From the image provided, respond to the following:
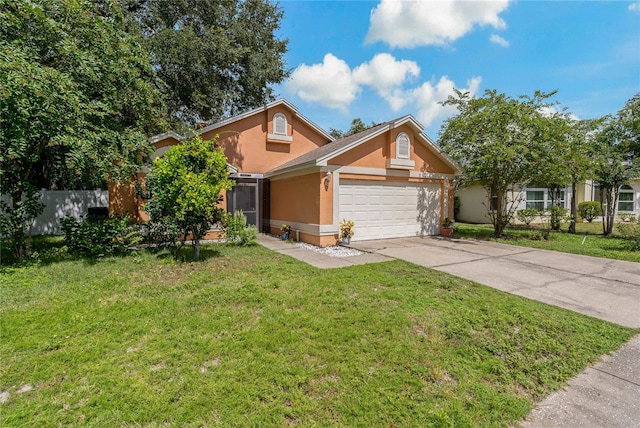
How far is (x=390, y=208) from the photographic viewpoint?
477 inches

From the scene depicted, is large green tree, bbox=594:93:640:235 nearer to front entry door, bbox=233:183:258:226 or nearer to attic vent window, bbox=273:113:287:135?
attic vent window, bbox=273:113:287:135

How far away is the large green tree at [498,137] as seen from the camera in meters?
11.3

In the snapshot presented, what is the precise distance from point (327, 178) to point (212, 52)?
9.87 metres

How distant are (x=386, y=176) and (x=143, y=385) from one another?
1052cm

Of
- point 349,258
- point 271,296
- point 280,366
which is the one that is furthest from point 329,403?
point 349,258

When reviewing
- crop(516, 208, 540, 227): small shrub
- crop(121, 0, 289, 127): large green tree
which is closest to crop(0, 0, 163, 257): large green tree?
crop(121, 0, 289, 127): large green tree

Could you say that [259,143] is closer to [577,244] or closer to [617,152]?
[577,244]

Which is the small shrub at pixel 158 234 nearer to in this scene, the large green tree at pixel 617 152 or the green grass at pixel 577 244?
the green grass at pixel 577 244

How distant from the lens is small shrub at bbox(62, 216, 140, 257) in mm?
8180

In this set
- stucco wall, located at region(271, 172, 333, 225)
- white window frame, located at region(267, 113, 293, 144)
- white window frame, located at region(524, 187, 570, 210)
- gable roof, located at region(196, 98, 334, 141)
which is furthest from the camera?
white window frame, located at region(524, 187, 570, 210)

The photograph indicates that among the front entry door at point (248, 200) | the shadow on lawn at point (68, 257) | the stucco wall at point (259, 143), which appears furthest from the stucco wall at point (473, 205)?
the shadow on lawn at point (68, 257)

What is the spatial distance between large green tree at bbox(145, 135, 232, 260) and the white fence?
9254 millimetres

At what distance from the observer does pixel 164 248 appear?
29.8ft

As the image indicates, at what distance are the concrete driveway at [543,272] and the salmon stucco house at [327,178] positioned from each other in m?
1.55
